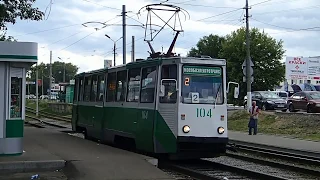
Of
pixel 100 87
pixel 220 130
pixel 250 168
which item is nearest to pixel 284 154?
pixel 250 168

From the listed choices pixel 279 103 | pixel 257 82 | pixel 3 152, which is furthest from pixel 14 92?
pixel 257 82

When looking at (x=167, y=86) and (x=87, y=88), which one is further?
(x=87, y=88)

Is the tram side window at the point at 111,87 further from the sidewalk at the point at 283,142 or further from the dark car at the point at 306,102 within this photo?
the dark car at the point at 306,102

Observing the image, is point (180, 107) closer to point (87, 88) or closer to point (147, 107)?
point (147, 107)

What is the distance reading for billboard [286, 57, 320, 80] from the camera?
59.8 meters

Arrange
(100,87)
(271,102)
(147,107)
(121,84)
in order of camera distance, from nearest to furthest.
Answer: (147,107)
(121,84)
(100,87)
(271,102)

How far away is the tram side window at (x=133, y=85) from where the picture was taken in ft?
47.3

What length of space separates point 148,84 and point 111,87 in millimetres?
3149

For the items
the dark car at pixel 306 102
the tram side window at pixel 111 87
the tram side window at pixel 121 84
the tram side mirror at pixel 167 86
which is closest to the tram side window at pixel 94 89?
the tram side window at pixel 111 87

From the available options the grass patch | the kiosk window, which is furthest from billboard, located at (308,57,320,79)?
the kiosk window

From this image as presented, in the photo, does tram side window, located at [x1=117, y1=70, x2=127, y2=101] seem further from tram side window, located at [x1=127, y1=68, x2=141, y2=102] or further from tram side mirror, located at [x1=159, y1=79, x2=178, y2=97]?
tram side mirror, located at [x1=159, y1=79, x2=178, y2=97]

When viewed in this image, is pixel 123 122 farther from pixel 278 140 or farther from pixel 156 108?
pixel 278 140

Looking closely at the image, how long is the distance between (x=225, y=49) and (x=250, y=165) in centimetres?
5076

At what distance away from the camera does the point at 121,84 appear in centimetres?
1571
